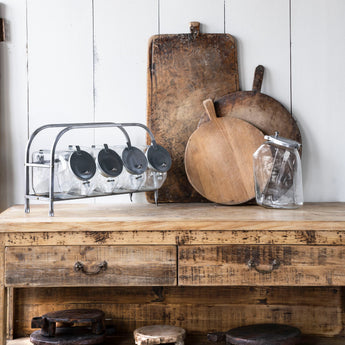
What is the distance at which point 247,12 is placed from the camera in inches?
84.9

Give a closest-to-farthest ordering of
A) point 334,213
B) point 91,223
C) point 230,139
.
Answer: point 91,223 < point 334,213 < point 230,139

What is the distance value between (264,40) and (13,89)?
1104mm

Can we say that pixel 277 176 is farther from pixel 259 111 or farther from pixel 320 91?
pixel 320 91

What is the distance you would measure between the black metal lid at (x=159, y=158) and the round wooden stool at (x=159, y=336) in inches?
24.1

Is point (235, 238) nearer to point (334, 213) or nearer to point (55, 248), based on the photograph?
point (334, 213)

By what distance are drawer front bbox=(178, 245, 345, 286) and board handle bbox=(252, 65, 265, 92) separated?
0.76 meters

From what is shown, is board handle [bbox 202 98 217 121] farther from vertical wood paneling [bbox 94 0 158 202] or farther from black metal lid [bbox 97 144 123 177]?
black metal lid [bbox 97 144 123 177]

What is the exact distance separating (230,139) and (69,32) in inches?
32.9

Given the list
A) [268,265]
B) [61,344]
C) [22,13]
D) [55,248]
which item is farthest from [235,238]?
[22,13]

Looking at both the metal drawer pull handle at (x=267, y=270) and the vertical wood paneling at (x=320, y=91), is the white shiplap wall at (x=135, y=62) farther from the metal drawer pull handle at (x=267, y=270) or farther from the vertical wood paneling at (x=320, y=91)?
the metal drawer pull handle at (x=267, y=270)

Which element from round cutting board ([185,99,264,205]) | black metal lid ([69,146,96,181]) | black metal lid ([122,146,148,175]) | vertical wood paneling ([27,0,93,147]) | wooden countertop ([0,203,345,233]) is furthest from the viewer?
vertical wood paneling ([27,0,93,147])

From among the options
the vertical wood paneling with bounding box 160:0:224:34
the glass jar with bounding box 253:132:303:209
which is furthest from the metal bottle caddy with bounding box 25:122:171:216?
the vertical wood paneling with bounding box 160:0:224:34

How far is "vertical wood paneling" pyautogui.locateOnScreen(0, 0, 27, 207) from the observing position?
2.17m

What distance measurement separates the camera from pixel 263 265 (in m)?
1.68
